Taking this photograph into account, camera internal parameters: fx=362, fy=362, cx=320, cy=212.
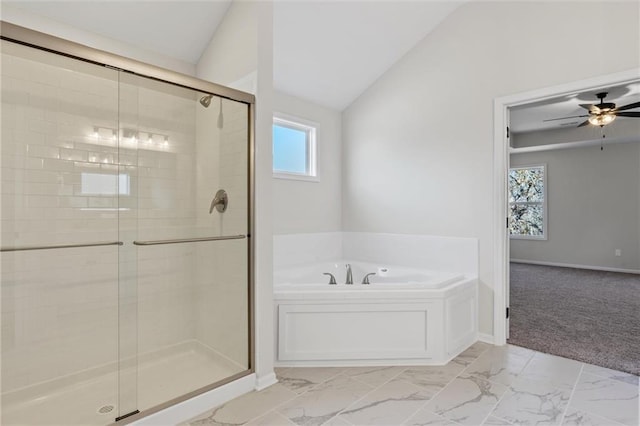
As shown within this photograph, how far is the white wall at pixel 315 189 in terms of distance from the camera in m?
3.66

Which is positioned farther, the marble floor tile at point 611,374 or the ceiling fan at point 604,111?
the ceiling fan at point 604,111

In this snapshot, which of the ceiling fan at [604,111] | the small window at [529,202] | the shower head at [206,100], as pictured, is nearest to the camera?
the shower head at [206,100]

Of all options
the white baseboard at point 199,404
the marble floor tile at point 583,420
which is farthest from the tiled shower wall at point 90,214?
the marble floor tile at point 583,420

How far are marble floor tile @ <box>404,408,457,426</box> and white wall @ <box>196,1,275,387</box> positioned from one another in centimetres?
91

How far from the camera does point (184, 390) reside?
2.06 metres

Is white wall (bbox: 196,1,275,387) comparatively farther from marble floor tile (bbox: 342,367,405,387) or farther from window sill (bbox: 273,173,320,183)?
window sill (bbox: 273,173,320,183)

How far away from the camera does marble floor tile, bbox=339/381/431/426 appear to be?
1927 millimetres

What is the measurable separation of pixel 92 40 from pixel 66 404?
2.26m

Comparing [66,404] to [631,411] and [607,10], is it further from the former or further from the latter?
[607,10]

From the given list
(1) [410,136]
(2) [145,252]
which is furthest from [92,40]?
(1) [410,136]

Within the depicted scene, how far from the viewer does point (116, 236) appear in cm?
204

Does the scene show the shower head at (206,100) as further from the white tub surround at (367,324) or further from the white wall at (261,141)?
the white tub surround at (367,324)

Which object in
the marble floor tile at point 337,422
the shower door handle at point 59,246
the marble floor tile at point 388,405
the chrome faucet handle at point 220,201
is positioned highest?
the chrome faucet handle at point 220,201

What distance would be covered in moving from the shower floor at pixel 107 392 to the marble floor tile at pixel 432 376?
44.4 inches
